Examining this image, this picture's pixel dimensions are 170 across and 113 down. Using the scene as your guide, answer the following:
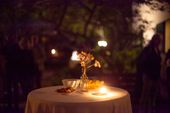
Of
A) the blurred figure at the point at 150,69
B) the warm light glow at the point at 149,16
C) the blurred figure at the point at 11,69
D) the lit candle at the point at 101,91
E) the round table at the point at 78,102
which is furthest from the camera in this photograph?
the warm light glow at the point at 149,16

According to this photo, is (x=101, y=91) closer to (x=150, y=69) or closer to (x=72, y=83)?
(x=72, y=83)

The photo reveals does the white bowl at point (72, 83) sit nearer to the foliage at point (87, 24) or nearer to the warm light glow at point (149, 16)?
the foliage at point (87, 24)

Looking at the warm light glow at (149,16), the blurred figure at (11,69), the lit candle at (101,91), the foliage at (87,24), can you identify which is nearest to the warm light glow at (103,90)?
the lit candle at (101,91)

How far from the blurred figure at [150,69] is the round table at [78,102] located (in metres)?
2.28

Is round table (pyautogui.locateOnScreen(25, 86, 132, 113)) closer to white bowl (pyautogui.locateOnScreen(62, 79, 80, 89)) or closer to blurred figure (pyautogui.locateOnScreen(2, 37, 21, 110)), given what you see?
white bowl (pyautogui.locateOnScreen(62, 79, 80, 89))

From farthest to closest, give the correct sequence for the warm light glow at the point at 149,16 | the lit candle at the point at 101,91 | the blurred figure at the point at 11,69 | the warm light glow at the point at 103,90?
1. the warm light glow at the point at 149,16
2. the blurred figure at the point at 11,69
3. the warm light glow at the point at 103,90
4. the lit candle at the point at 101,91

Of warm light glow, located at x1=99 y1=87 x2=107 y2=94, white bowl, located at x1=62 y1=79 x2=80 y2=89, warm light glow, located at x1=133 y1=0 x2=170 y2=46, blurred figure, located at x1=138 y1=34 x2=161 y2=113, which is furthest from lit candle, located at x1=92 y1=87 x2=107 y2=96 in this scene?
warm light glow, located at x1=133 y1=0 x2=170 y2=46

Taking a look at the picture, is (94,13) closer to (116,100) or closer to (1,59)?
(1,59)

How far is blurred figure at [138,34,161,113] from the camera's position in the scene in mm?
7520

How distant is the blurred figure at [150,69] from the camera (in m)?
7.52

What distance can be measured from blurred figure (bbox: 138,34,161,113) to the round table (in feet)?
7.49

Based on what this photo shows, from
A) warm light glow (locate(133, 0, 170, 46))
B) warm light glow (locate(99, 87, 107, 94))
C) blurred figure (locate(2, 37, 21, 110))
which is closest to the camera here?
warm light glow (locate(99, 87, 107, 94))

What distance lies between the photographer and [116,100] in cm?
501

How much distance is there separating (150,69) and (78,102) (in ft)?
10.0
